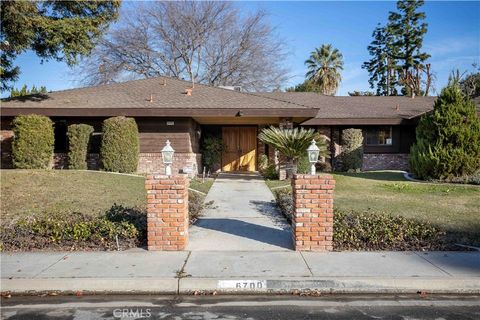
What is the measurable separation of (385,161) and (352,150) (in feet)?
8.50

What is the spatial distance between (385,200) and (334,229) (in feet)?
13.9

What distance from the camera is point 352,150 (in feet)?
62.4

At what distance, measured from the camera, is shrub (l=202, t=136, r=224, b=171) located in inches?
750

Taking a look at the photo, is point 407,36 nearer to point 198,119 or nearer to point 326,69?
point 326,69

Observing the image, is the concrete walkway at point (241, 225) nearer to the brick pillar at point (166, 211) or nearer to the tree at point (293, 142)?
the brick pillar at point (166, 211)

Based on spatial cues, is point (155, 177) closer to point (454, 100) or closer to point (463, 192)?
point (463, 192)

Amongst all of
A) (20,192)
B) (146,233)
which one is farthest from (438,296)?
(20,192)

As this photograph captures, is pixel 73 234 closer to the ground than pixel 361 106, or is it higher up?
closer to the ground

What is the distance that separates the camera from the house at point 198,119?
15305 mm

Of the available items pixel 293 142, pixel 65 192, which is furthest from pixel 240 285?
pixel 293 142

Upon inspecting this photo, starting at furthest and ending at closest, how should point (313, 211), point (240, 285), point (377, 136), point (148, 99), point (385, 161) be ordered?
1. point (377, 136)
2. point (385, 161)
3. point (148, 99)
4. point (313, 211)
5. point (240, 285)

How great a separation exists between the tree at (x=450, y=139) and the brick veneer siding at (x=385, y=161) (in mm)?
6095

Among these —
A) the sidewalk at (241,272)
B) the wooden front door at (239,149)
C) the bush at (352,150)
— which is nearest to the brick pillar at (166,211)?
the sidewalk at (241,272)

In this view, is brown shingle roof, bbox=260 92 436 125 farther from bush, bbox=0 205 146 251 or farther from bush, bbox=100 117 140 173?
bush, bbox=0 205 146 251
